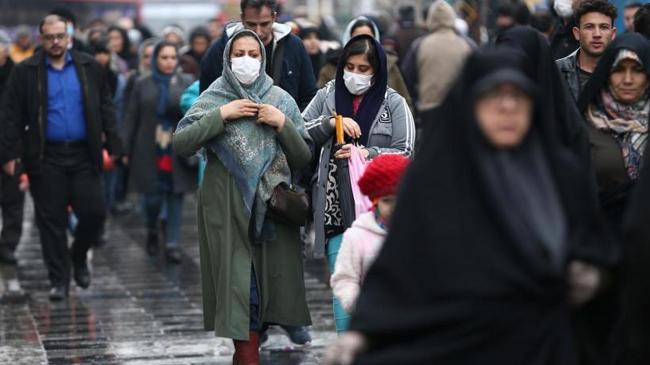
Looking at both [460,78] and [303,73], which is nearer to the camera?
[460,78]

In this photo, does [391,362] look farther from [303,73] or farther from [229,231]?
[303,73]

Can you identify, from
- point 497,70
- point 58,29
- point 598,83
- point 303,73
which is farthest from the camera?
point 58,29

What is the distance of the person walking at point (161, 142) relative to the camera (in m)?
15.2

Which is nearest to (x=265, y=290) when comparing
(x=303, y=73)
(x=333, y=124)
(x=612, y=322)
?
(x=333, y=124)

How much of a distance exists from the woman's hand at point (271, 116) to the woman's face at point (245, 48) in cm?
30

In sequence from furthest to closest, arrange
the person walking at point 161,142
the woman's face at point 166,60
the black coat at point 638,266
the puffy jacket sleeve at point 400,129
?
the woman's face at point 166,60
the person walking at point 161,142
the puffy jacket sleeve at point 400,129
the black coat at point 638,266

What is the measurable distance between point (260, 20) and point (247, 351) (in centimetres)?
211

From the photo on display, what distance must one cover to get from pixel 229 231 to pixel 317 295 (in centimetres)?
379

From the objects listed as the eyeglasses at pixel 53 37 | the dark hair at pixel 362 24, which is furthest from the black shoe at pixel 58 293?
the dark hair at pixel 362 24

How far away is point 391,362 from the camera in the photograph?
5688mm

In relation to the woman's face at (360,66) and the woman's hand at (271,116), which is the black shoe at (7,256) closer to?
the woman's hand at (271,116)

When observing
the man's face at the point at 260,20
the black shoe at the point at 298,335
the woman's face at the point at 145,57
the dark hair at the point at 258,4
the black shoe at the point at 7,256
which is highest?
the dark hair at the point at 258,4

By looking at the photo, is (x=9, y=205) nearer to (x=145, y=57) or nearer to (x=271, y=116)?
(x=145, y=57)

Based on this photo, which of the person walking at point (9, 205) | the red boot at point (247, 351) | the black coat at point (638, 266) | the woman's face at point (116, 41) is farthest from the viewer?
the woman's face at point (116, 41)
